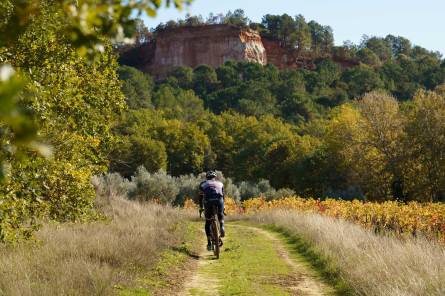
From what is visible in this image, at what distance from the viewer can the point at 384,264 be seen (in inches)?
338

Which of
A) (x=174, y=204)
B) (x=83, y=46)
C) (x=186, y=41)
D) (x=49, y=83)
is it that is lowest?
(x=174, y=204)

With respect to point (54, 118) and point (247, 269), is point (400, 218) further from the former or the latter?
point (54, 118)

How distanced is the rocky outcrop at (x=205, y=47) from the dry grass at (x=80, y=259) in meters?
145

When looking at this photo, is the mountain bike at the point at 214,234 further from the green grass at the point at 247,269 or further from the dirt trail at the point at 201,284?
the dirt trail at the point at 201,284

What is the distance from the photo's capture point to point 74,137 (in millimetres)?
8969

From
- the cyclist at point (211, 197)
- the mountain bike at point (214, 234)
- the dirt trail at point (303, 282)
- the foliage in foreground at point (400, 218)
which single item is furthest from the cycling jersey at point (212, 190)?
the foliage in foreground at point (400, 218)

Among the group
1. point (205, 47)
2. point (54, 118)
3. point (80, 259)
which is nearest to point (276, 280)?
point (80, 259)

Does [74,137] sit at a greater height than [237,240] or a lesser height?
greater

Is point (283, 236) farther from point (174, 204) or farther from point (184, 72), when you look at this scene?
point (184, 72)

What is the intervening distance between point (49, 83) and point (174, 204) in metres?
32.3

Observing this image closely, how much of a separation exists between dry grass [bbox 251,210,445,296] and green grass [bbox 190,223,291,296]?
1.22 meters

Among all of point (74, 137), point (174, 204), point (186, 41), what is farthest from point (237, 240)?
point (186, 41)

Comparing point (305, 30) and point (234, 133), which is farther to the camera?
point (305, 30)

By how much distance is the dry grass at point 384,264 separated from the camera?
7.10 m
